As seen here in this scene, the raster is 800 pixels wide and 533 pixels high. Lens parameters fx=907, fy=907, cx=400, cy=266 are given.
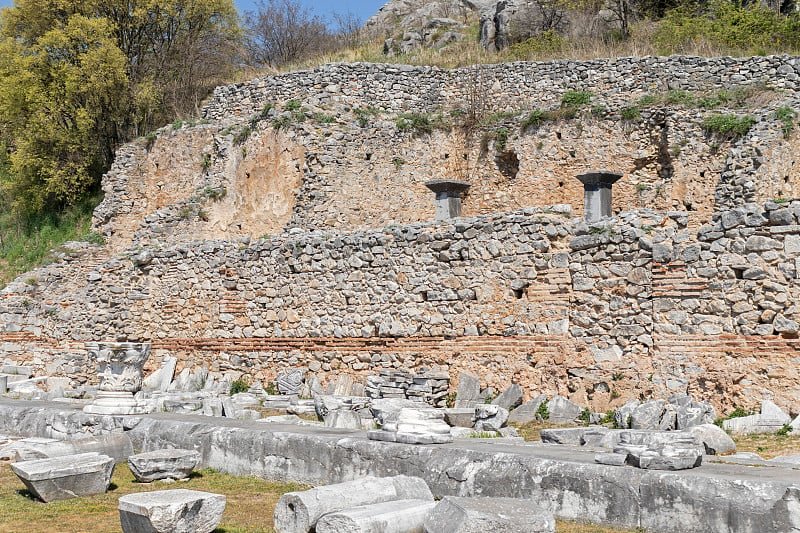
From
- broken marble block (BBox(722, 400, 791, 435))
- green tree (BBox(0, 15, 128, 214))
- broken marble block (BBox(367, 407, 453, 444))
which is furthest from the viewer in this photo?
green tree (BBox(0, 15, 128, 214))

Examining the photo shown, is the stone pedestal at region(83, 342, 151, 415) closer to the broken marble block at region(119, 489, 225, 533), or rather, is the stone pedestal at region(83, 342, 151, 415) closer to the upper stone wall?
the broken marble block at region(119, 489, 225, 533)

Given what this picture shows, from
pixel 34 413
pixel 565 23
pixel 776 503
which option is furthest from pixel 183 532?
pixel 565 23

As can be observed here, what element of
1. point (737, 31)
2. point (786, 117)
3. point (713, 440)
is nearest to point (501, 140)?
point (786, 117)

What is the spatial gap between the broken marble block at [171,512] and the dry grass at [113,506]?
0.34 meters

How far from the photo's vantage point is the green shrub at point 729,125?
19.4 m

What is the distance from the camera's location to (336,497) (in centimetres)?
694

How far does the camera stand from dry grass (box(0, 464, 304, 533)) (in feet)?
23.7

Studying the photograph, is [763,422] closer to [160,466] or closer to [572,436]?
[572,436]

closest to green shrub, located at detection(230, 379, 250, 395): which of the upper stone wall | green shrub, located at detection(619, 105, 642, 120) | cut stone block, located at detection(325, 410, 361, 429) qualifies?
cut stone block, located at detection(325, 410, 361, 429)

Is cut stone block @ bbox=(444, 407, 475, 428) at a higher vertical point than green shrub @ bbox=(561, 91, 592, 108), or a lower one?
lower

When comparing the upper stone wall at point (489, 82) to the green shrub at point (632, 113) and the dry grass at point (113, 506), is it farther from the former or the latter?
the dry grass at point (113, 506)

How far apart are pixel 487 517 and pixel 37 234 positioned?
86.5 feet

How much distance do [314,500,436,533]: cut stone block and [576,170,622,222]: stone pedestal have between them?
10.4 metres

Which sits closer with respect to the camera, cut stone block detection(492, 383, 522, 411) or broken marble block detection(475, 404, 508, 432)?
broken marble block detection(475, 404, 508, 432)
